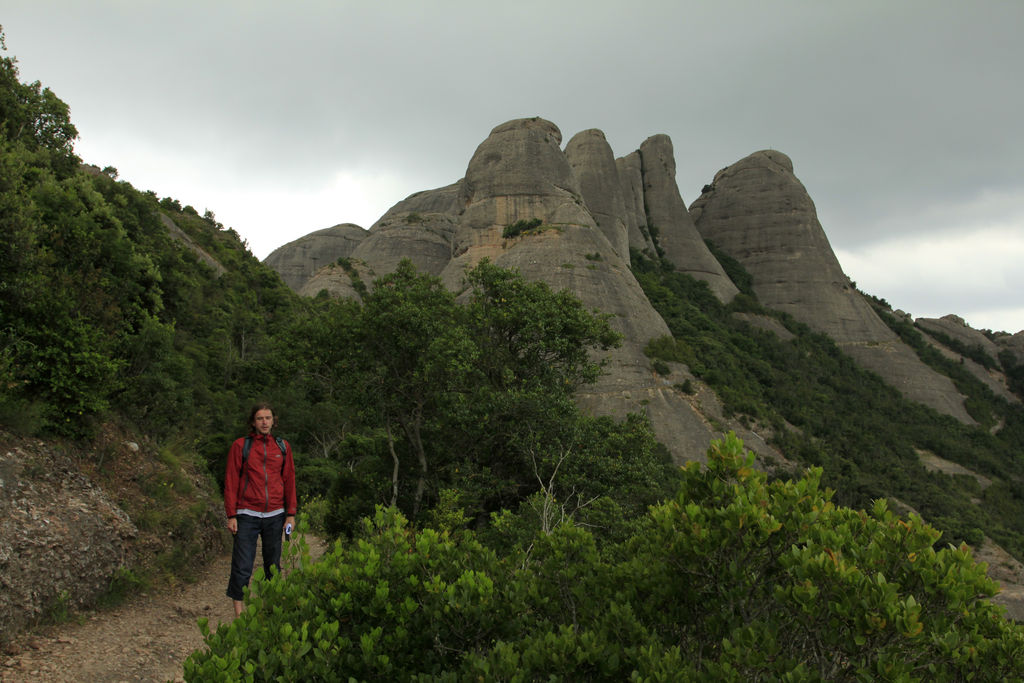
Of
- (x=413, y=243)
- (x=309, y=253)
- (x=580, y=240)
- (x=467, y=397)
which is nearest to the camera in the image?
(x=467, y=397)

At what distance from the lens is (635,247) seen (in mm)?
47406

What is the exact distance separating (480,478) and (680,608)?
9462 millimetres

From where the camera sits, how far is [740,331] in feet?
132

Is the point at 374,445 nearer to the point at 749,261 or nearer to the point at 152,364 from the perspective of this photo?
the point at 152,364

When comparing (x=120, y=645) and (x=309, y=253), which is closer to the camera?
(x=120, y=645)

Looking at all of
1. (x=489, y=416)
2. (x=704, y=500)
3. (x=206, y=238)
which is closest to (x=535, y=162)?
(x=206, y=238)

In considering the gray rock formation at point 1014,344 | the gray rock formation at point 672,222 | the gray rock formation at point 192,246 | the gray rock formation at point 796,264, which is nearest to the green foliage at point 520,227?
the gray rock formation at point 192,246

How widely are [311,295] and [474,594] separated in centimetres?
4169

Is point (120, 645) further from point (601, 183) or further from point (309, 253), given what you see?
point (309, 253)

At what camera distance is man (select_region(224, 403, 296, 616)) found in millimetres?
5297

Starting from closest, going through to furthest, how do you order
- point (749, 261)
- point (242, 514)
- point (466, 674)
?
1. point (466, 674)
2. point (242, 514)
3. point (749, 261)

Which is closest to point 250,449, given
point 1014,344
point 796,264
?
point 796,264

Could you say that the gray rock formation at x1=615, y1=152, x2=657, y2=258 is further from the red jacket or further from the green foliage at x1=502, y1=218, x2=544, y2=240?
the red jacket

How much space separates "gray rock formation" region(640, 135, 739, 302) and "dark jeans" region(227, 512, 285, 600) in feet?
142
